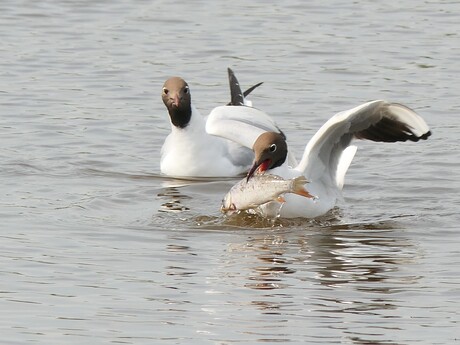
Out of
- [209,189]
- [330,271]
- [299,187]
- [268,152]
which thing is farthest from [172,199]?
[330,271]

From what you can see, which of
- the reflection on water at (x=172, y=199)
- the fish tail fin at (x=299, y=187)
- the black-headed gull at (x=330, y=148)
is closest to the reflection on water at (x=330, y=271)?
the black-headed gull at (x=330, y=148)

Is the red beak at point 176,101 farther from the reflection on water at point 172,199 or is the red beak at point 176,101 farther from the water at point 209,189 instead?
the reflection on water at point 172,199

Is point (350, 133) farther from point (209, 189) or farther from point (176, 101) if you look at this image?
point (176, 101)

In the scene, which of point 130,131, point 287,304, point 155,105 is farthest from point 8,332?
point 155,105

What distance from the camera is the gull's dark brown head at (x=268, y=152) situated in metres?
9.98

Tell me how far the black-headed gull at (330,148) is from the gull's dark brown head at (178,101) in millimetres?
1714

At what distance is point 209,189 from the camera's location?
1153 centimetres

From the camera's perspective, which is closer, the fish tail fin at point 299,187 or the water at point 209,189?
the water at point 209,189

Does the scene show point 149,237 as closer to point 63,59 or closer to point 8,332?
point 8,332

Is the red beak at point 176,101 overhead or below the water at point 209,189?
overhead

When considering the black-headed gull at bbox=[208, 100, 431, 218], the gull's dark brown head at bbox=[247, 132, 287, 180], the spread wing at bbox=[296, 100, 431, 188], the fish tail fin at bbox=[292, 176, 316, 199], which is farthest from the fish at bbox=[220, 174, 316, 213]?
the spread wing at bbox=[296, 100, 431, 188]

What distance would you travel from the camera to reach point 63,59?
15711 millimetres

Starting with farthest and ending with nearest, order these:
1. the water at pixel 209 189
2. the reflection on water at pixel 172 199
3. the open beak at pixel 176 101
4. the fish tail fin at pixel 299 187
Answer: the open beak at pixel 176 101, the reflection on water at pixel 172 199, the fish tail fin at pixel 299 187, the water at pixel 209 189

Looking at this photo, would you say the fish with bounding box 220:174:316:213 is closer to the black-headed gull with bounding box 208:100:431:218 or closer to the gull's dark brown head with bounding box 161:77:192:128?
the black-headed gull with bounding box 208:100:431:218
